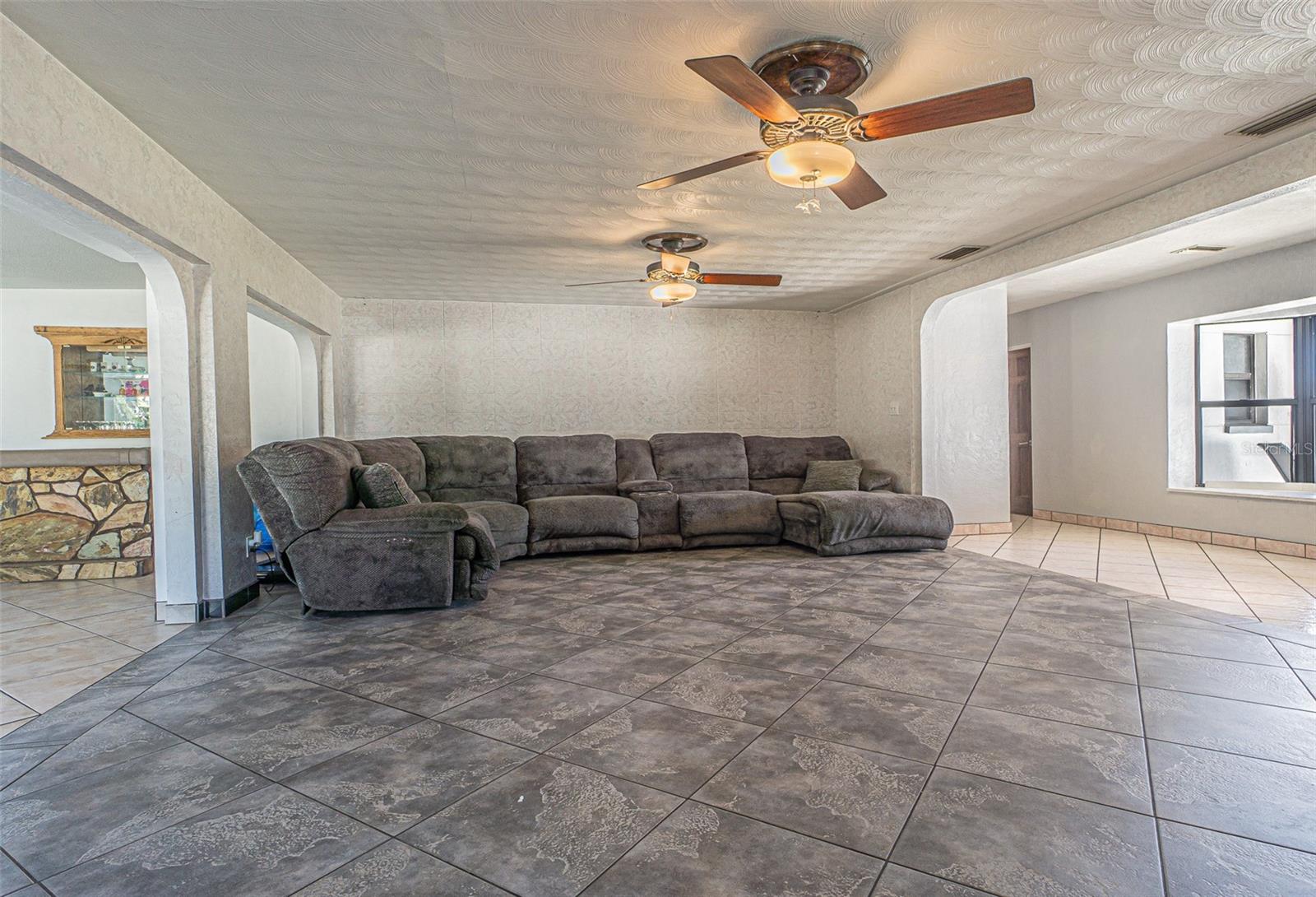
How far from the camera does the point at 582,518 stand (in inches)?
211

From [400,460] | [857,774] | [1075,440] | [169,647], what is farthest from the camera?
[1075,440]

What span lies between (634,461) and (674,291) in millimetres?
1911

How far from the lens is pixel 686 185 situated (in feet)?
12.2

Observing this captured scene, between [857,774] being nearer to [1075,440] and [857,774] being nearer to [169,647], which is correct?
[169,647]

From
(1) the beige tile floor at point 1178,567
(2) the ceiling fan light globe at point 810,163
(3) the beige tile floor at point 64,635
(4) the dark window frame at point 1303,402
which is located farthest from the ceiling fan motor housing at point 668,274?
(4) the dark window frame at point 1303,402

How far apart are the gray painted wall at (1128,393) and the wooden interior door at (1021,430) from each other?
0.45 feet

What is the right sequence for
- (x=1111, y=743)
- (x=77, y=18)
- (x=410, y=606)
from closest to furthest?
(x=1111, y=743) → (x=77, y=18) → (x=410, y=606)

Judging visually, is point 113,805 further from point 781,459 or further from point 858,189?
point 781,459

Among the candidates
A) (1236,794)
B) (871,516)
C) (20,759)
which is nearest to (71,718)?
(20,759)

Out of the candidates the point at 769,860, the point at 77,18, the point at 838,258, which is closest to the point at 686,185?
the point at 838,258

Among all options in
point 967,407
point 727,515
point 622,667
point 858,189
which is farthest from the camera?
point 967,407

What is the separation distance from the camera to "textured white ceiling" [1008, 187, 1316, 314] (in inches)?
172

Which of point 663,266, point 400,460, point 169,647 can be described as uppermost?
point 663,266

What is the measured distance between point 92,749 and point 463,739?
113 cm
